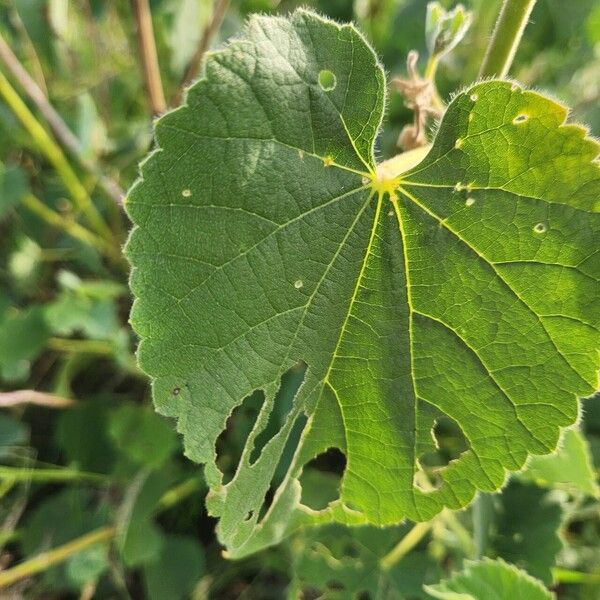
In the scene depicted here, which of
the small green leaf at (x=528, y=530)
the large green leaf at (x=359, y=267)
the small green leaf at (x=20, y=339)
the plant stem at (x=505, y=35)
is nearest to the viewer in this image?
the large green leaf at (x=359, y=267)

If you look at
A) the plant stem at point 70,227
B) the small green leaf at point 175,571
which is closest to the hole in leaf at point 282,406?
the small green leaf at point 175,571

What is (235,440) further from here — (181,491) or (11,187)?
(11,187)

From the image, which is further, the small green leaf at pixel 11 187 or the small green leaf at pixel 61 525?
the small green leaf at pixel 11 187

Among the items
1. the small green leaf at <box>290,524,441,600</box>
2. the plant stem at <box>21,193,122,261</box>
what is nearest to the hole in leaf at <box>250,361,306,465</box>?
the small green leaf at <box>290,524,441,600</box>

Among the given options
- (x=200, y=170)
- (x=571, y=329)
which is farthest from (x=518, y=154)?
(x=200, y=170)

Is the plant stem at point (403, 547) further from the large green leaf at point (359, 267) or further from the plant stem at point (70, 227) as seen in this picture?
the plant stem at point (70, 227)

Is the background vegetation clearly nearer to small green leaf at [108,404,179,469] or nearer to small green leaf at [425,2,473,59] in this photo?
small green leaf at [108,404,179,469]

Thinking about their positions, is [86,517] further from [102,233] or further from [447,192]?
[447,192]
